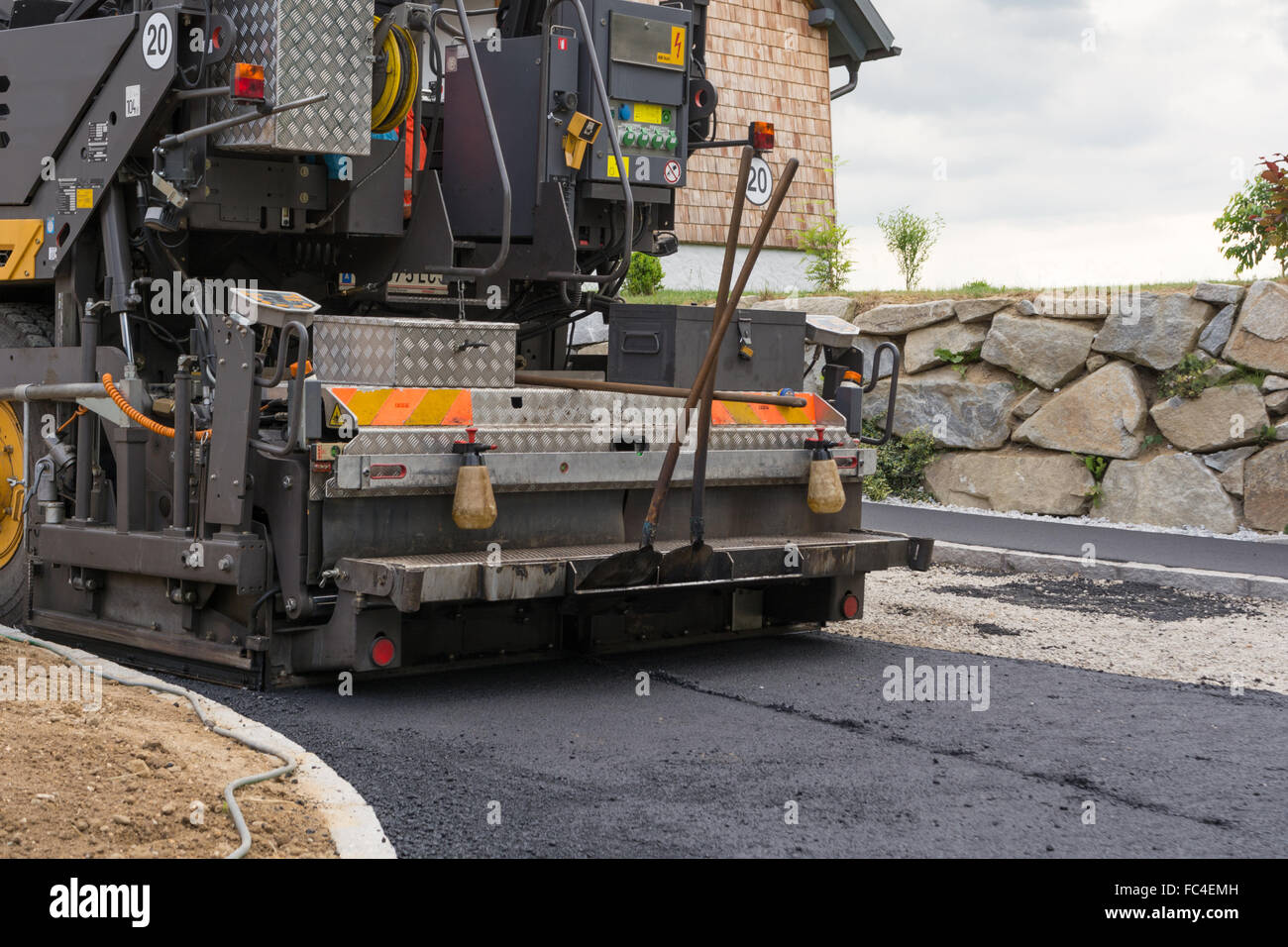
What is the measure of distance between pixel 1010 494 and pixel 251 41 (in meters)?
9.26

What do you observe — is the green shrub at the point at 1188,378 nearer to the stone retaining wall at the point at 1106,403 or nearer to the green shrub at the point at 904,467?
the stone retaining wall at the point at 1106,403

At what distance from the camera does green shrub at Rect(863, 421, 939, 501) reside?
48.6ft

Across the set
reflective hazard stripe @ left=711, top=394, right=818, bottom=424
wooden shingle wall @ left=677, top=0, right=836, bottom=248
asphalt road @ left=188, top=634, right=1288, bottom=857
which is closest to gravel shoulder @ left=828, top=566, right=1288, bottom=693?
asphalt road @ left=188, top=634, right=1288, bottom=857

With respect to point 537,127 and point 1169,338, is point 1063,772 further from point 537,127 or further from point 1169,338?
point 1169,338

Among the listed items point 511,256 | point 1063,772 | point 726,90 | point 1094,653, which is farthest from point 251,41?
point 726,90

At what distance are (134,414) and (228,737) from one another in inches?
76.6

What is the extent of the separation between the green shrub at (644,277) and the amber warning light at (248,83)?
11.6 m

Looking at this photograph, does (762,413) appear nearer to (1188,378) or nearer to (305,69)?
(305,69)

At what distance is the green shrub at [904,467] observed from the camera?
583 inches

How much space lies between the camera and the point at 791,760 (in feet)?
18.2

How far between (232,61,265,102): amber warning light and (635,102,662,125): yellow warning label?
86.5 inches
